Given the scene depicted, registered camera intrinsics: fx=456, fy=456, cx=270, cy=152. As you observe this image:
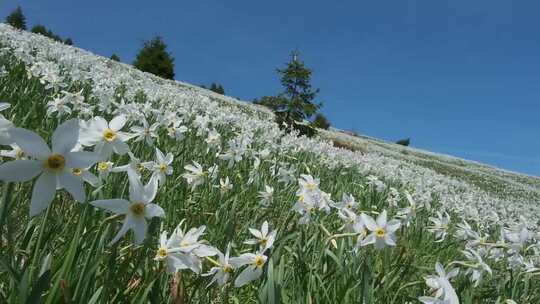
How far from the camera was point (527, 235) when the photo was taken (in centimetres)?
287

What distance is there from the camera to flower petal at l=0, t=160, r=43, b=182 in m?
1.06

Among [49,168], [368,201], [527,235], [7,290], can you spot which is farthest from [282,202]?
[49,168]

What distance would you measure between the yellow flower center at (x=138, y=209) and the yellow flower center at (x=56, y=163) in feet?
0.90

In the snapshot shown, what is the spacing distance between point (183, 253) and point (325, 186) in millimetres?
5926

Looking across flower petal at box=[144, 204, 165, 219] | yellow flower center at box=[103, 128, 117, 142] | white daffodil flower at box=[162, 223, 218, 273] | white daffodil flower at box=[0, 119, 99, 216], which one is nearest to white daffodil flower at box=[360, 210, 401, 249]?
white daffodil flower at box=[162, 223, 218, 273]

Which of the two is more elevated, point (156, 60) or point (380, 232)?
point (156, 60)

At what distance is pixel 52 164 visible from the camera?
3.82ft

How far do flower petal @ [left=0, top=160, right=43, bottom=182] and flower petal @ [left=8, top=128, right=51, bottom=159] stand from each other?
0.09 feet

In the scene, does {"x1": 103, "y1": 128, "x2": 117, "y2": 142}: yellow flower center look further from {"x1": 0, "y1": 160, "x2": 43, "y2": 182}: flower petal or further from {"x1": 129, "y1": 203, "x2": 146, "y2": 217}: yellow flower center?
{"x1": 0, "y1": 160, "x2": 43, "y2": 182}: flower petal

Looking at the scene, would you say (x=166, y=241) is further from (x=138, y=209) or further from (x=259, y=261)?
(x=259, y=261)

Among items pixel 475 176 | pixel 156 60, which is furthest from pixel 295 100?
pixel 156 60

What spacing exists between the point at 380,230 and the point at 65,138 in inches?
56.8

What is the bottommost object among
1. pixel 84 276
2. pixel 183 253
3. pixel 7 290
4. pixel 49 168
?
pixel 7 290

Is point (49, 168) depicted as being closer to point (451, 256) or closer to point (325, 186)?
point (451, 256)
